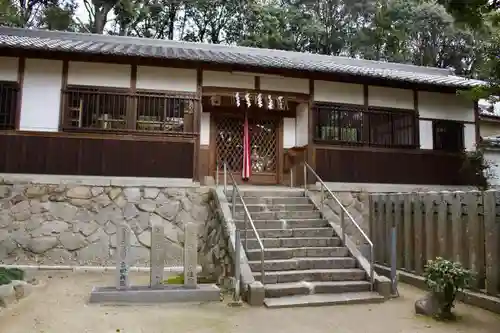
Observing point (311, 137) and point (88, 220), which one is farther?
point (311, 137)

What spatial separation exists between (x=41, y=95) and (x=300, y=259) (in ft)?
23.8

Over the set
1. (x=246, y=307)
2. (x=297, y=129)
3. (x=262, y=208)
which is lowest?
(x=246, y=307)

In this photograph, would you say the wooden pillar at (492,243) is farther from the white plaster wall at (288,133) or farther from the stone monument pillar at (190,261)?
the white plaster wall at (288,133)

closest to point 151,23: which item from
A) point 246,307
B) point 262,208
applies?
point 262,208

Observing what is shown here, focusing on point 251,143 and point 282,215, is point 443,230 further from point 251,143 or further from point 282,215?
point 251,143

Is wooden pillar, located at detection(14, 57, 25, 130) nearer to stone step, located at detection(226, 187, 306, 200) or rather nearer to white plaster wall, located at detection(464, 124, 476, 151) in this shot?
stone step, located at detection(226, 187, 306, 200)

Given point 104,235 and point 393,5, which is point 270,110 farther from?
point 393,5

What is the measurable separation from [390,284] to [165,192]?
5.49m

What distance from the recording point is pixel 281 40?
25.9 meters

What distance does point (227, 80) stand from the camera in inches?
433

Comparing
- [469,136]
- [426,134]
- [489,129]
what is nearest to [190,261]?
[426,134]

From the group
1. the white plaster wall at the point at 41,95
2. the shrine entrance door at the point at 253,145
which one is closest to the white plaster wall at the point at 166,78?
the shrine entrance door at the point at 253,145

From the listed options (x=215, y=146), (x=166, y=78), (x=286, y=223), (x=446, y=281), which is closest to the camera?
(x=446, y=281)

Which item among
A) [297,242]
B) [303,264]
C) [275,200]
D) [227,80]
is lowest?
[303,264]
